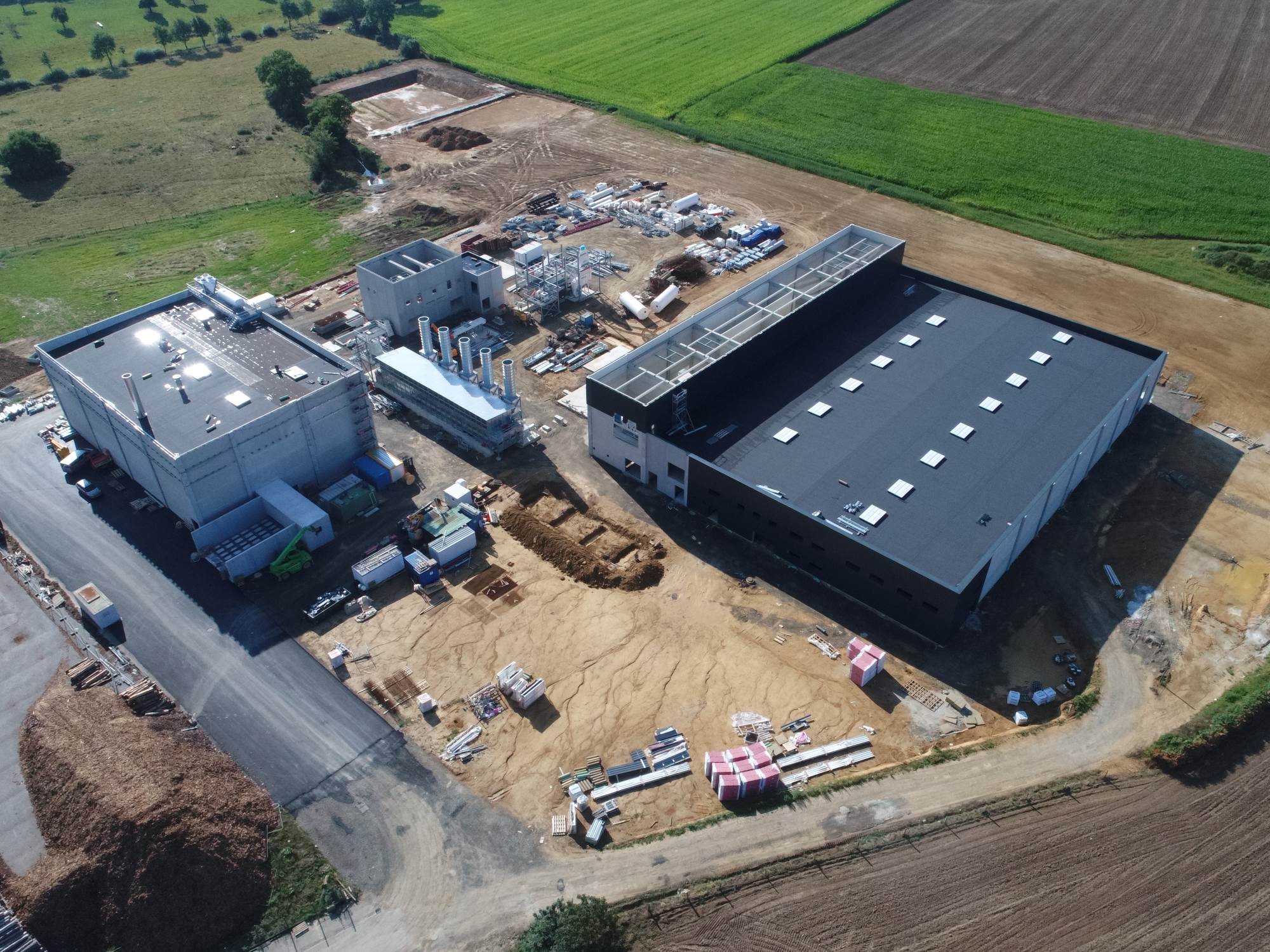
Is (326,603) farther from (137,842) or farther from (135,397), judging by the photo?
(135,397)

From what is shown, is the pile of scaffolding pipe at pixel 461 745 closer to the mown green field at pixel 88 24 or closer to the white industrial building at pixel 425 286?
the white industrial building at pixel 425 286

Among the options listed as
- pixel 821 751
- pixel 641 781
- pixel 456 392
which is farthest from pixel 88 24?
pixel 821 751

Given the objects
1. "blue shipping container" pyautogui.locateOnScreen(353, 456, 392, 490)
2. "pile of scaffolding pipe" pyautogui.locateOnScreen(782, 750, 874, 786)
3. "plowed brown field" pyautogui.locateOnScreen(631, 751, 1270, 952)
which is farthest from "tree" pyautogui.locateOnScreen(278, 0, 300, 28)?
"plowed brown field" pyautogui.locateOnScreen(631, 751, 1270, 952)

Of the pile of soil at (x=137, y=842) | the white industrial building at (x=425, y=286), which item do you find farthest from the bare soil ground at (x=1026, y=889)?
the white industrial building at (x=425, y=286)

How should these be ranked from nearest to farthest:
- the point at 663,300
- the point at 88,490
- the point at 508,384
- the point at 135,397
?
the point at 135,397 < the point at 88,490 < the point at 508,384 < the point at 663,300

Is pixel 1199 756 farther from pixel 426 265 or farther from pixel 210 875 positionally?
pixel 426 265

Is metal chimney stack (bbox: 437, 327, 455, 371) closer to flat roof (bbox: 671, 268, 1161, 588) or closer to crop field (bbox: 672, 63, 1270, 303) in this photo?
flat roof (bbox: 671, 268, 1161, 588)

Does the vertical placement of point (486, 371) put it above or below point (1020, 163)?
above
